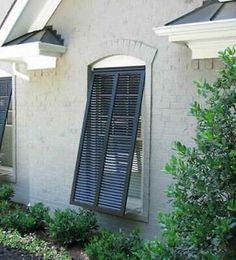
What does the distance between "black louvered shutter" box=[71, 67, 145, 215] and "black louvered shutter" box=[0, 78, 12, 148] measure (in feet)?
8.34

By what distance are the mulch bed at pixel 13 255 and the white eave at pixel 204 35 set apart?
11.6 feet

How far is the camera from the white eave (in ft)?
17.6

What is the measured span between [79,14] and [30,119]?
2320 millimetres

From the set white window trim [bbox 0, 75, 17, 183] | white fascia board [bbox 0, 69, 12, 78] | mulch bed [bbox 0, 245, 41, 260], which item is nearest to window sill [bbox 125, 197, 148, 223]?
mulch bed [bbox 0, 245, 41, 260]

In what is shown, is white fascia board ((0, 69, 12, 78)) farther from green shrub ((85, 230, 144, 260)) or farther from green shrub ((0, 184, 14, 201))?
green shrub ((85, 230, 144, 260))

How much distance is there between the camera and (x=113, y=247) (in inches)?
237

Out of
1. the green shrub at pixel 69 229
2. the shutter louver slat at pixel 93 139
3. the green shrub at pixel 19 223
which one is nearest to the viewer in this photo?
the green shrub at pixel 69 229

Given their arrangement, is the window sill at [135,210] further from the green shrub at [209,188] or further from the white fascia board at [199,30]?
the green shrub at [209,188]

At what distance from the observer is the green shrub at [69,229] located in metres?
6.79

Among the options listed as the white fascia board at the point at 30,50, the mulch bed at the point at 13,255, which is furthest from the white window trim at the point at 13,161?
the mulch bed at the point at 13,255

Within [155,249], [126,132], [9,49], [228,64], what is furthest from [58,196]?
[228,64]

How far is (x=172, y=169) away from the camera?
13.2ft

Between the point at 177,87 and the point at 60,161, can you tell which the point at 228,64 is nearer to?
the point at 177,87

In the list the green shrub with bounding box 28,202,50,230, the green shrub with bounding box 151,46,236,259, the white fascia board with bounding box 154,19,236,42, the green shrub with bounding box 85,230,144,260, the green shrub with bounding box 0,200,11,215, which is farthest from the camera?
the green shrub with bounding box 0,200,11,215
